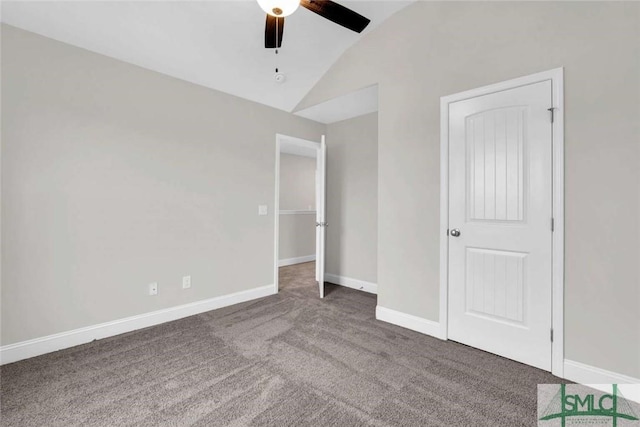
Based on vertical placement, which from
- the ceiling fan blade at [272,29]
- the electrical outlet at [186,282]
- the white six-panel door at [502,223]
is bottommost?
the electrical outlet at [186,282]

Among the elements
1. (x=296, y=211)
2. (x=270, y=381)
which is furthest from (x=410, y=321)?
(x=296, y=211)

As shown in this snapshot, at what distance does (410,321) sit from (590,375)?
48.7 inches

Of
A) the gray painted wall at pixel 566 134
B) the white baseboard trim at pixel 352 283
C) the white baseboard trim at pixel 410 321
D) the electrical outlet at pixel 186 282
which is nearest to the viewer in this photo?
the gray painted wall at pixel 566 134

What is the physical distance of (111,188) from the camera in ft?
8.45

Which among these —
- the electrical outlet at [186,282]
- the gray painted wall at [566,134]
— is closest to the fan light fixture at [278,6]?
the gray painted wall at [566,134]

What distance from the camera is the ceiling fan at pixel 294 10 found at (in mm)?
1679

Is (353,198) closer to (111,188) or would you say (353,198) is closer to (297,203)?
(297,203)

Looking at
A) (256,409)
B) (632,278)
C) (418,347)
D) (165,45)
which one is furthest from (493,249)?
(165,45)

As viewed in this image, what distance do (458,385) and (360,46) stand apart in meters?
3.18

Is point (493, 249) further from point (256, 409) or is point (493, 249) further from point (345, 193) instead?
point (345, 193)

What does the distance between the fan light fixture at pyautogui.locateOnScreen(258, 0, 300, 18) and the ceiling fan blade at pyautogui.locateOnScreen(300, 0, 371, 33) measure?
218mm

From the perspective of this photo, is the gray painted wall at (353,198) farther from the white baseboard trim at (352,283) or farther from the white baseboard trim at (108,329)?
the white baseboard trim at (108,329)

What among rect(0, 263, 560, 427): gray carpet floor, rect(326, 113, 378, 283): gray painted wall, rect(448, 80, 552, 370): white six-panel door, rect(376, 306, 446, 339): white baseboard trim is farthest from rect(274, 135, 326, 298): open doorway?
rect(448, 80, 552, 370): white six-panel door

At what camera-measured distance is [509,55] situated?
2186mm
